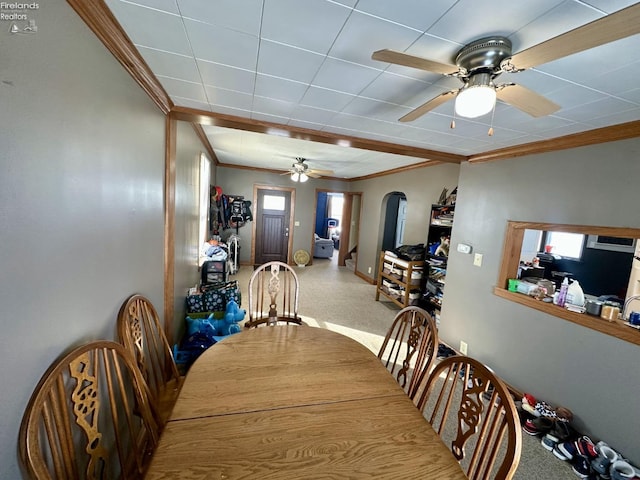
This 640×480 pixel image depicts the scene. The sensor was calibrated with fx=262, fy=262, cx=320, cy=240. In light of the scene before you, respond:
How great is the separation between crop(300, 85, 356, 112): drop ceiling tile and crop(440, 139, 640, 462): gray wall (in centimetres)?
186

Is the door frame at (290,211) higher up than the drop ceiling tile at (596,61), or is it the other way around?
the drop ceiling tile at (596,61)

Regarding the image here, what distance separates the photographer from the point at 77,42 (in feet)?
3.11

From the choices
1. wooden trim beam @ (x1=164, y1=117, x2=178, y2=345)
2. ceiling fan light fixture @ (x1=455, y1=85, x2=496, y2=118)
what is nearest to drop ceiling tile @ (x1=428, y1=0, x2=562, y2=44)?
ceiling fan light fixture @ (x1=455, y1=85, x2=496, y2=118)

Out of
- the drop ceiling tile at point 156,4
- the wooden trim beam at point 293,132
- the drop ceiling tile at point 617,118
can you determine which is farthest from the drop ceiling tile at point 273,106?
the drop ceiling tile at point 617,118

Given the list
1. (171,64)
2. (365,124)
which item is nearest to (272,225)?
(365,124)

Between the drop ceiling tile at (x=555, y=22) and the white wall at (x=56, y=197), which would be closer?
the white wall at (x=56, y=197)

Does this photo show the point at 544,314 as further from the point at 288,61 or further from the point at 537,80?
the point at 288,61

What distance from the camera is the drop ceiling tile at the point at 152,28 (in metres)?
1.08

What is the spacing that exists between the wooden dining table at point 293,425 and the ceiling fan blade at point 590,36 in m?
1.46

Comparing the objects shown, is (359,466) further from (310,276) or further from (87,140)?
(310,276)

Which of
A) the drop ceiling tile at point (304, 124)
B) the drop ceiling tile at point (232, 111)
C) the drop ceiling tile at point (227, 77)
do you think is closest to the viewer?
the drop ceiling tile at point (227, 77)

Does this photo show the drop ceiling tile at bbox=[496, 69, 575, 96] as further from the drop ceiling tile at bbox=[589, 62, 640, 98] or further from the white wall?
the white wall

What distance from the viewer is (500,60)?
1109 mm

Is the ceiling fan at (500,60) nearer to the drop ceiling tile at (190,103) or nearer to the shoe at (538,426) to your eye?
the drop ceiling tile at (190,103)
